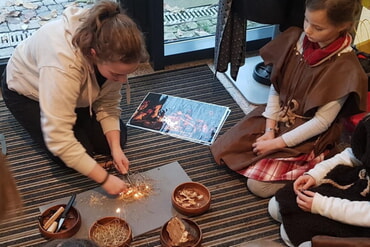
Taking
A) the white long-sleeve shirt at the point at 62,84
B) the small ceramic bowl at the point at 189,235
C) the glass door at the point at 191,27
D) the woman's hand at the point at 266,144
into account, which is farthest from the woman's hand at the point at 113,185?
the glass door at the point at 191,27

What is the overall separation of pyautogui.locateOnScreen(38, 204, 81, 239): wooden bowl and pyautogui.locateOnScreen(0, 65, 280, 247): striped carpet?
6 centimetres

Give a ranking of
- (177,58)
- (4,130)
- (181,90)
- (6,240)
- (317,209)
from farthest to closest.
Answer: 1. (177,58)
2. (181,90)
3. (4,130)
4. (6,240)
5. (317,209)

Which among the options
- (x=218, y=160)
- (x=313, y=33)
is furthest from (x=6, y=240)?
(x=313, y=33)

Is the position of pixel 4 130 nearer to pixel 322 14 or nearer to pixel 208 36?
pixel 208 36

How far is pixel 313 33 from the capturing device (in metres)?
1.50

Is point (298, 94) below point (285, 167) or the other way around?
the other way around

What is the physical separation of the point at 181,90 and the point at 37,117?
2.37 feet

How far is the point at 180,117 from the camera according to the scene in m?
2.10

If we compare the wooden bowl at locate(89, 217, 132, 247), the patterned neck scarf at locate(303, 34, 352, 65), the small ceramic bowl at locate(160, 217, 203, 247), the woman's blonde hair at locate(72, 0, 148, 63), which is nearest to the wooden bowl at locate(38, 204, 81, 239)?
the wooden bowl at locate(89, 217, 132, 247)

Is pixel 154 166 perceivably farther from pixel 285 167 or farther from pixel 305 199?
pixel 305 199

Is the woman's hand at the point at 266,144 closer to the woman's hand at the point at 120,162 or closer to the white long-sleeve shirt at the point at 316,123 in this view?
the white long-sleeve shirt at the point at 316,123

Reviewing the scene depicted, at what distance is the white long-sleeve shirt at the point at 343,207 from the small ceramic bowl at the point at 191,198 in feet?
1.25

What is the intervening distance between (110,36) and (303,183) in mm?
757

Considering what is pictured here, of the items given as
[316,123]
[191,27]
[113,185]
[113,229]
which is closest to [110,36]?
[113,185]
